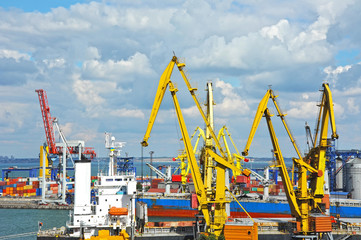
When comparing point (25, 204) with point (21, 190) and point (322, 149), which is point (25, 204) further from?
point (322, 149)

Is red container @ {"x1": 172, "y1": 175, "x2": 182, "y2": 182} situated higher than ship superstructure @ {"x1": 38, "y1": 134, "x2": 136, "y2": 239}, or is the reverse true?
red container @ {"x1": 172, "y1": 175, "x2": 182, "y2": 182}

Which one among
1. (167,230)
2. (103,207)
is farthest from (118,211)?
(167,230)

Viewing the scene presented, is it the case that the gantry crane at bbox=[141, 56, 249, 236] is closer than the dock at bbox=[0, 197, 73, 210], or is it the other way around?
the gantry crane at bbox=[141, 56, 249, 236]

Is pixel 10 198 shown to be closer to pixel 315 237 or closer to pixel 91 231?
pixel 91 231

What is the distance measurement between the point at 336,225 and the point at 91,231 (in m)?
27.4

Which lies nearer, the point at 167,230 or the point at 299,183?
the point at 167,230

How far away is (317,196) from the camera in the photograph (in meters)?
52.1

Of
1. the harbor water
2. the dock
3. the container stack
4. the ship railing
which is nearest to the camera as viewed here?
the ship railing

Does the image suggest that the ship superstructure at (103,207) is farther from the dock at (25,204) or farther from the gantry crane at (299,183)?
the dock at (25,204)

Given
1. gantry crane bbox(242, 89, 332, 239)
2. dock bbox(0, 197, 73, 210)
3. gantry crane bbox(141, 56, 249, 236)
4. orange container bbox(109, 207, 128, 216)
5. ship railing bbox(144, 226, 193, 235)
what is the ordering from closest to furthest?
orange container bbox(109, 207, 128, 216)
gantry crane bbox(141, 56, 249, 236)
ship railing bbox(144, 226, 193, 235)
gantry crane bbox(242, 89, 332, 239)
dock bbox(0, 197, 73, 210)

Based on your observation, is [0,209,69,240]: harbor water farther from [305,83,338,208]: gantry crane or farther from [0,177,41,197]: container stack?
[305,83,338,208]: gantry crane

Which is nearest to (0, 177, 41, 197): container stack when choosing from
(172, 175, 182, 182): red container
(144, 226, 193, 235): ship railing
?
(172, 175, 182, 182): red container

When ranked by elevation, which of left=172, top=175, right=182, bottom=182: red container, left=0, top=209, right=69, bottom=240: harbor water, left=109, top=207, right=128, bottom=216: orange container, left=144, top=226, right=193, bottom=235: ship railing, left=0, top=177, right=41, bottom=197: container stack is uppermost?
left=172, top=175, right=182, bottom=182: red container

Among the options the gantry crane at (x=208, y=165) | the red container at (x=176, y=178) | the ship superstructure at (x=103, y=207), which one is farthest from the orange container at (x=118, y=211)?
the red container at (x=176, y=178)
